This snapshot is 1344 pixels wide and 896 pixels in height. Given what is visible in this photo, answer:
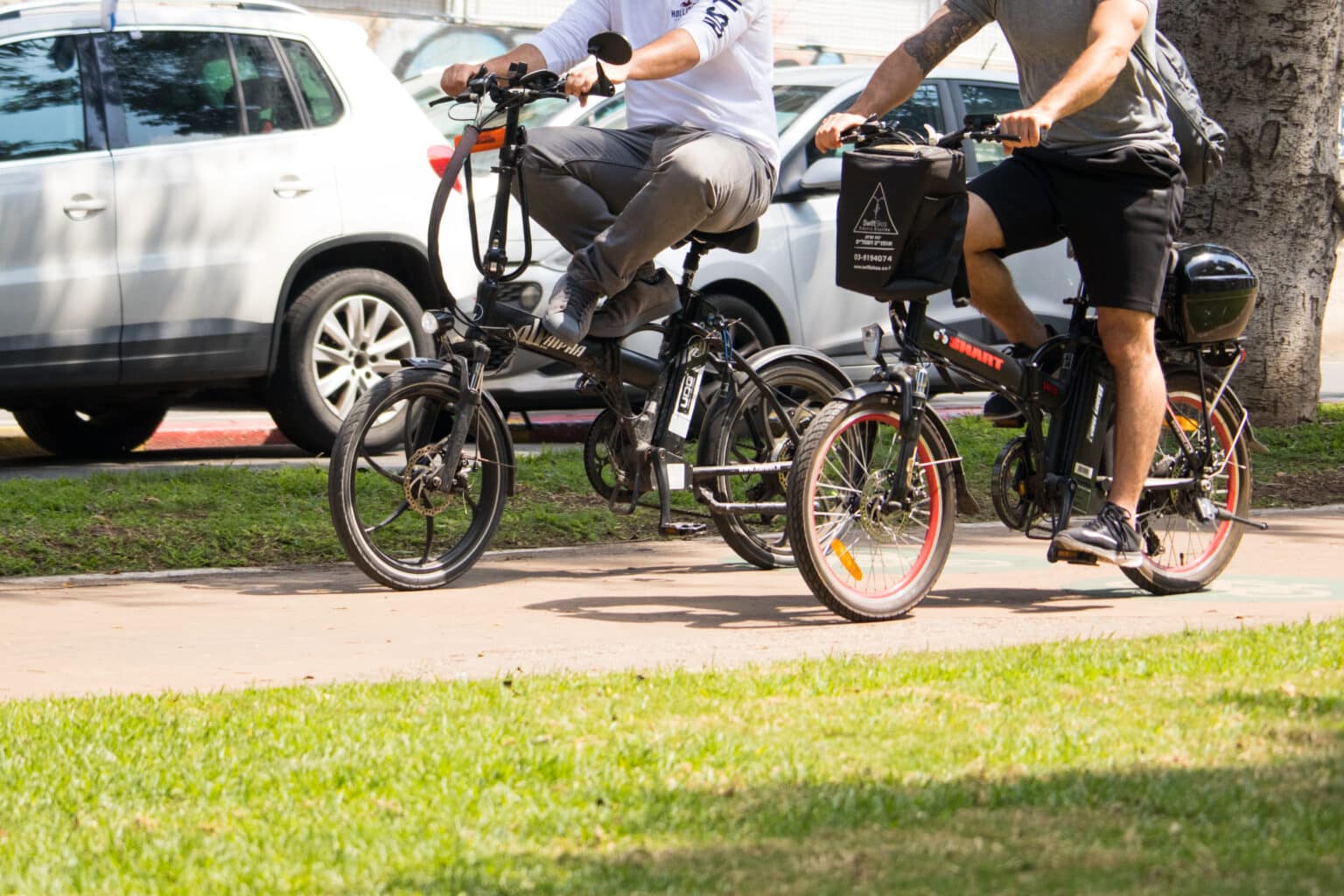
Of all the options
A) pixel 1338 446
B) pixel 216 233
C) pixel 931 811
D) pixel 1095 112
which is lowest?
pixel 1338 446

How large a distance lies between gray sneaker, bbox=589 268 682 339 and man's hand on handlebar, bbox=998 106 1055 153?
141 cm

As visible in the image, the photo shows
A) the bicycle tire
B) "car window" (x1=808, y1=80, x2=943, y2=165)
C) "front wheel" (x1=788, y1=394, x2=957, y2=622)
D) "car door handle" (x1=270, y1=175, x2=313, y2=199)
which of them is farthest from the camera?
"car window" (x1=808, y1=80, x2=943, y2=165)

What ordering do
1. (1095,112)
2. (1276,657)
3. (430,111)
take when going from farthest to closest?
(430,111) < (1095,112) < (1276,657)

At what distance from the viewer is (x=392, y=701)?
15.0ft

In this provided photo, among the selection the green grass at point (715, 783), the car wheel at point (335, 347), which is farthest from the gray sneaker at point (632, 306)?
the car wheel at point (335, 347)

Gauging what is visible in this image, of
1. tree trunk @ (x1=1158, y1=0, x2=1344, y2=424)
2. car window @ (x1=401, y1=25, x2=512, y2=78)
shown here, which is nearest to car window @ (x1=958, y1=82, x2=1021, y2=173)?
tree trunk @ (x1=1158, y1=0, x2=1344, y2=424)

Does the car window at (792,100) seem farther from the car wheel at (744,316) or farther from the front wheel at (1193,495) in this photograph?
the front wheel at (1193,495)

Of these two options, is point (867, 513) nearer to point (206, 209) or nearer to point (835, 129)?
point (835, 129)

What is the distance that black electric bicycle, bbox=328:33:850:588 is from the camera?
6.29m

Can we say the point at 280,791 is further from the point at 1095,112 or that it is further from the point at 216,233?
the point at 216,233

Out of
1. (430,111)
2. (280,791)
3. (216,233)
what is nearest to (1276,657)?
(280,791)

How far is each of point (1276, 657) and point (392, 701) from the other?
2.01 metres

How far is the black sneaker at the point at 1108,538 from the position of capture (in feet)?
19.7

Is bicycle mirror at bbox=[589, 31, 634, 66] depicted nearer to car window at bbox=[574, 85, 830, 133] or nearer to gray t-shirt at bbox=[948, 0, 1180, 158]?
gray t-shirt at bbox=[948, 0, 1180, 158]
